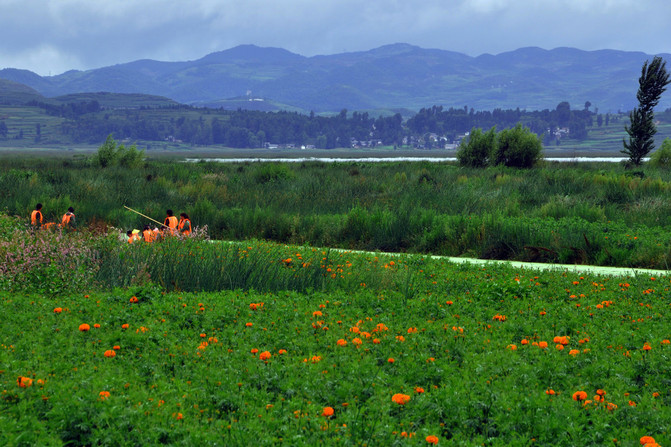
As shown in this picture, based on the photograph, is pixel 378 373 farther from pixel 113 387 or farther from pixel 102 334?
pixel 102 334

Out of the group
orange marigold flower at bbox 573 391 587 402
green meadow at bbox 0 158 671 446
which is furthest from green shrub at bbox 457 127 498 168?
orange marigold flower at bbox 573 391 587 402

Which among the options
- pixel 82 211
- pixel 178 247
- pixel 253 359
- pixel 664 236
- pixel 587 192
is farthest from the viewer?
pixel 587 192

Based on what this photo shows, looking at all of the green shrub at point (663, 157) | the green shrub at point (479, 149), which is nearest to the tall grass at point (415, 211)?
the green shrub at point (479, 149)

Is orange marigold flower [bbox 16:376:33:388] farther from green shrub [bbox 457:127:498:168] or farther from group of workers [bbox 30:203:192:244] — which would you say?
green shrub [bbox 457:127:498:168]

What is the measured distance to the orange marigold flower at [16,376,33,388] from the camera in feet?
17.0

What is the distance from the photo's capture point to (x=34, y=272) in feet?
31.8

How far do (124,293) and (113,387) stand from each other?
3.42 m

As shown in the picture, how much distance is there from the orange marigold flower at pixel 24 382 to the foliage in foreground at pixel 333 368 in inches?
0.6

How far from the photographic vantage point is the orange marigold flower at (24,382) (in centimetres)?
517

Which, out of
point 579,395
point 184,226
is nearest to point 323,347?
point 579,395

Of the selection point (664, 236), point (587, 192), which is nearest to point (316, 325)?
point (664, 236)

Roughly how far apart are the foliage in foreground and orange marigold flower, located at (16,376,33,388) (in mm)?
16

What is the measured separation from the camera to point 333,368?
20.4ft

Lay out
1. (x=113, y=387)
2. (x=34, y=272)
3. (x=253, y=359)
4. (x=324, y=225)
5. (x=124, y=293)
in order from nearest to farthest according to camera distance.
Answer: (x=113, y=387) < (x=253, y=359) < (x=124, y=293) < (x=34, y=272) < (x=324, y=225)
